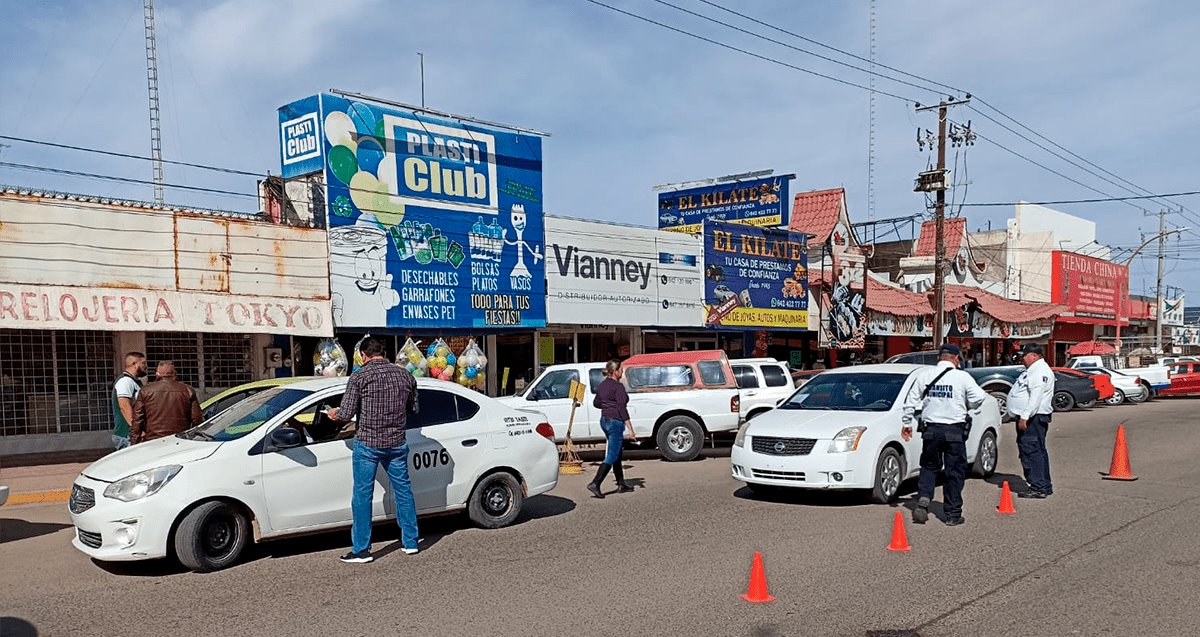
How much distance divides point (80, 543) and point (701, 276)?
18.4 metres

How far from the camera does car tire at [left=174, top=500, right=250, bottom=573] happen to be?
715 centimetres

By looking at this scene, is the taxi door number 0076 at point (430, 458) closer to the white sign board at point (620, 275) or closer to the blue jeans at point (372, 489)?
the blue jeans at point (372, 489)

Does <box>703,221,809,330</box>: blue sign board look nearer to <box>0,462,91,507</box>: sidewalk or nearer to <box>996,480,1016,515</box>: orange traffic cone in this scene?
<box>996,480,1016,515</box>: orange traffic cone

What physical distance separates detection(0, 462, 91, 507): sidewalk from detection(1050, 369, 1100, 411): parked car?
24.6 metres

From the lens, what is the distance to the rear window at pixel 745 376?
1661cm

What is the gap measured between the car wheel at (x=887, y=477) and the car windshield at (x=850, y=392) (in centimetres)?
60

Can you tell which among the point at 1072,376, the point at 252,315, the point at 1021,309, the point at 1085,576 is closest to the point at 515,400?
the point at 252,315

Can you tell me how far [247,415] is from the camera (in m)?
8.12

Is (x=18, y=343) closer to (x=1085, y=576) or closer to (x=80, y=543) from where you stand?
(x=80, y=543)

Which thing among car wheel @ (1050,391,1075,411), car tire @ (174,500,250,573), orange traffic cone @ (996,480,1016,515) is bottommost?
car wheel @ (1050,391,1075,411)

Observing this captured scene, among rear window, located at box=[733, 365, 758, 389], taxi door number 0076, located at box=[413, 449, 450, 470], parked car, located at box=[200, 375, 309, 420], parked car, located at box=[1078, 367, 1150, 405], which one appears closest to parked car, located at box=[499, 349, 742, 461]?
rear window, located at box=[733, 365, 758, 389]

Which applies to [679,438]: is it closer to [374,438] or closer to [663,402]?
[663,402]

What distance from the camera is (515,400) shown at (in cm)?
1537

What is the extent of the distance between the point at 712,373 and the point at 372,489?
9039 mm
